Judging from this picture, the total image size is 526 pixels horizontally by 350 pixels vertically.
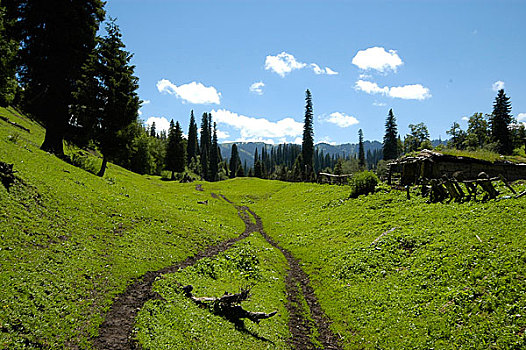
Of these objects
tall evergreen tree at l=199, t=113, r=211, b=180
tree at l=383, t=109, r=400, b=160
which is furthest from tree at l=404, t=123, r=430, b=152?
tall evergreen tree at l=199, t=113, r=211, b=180

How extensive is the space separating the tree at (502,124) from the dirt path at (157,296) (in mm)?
87602

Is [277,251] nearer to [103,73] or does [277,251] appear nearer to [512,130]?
[103,73]

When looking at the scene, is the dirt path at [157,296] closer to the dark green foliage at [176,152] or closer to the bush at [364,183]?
the bush at [364,183]

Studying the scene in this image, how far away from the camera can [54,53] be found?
3406 centimetres

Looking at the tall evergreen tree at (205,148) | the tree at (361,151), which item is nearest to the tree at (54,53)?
the tall evergreen tree at (205,148)

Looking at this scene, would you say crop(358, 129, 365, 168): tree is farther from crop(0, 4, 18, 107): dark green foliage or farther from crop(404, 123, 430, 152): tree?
crop(0, 4, 18, 107): dark green foliage

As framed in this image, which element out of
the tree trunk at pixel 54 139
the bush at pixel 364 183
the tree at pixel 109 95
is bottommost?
the bush at pixel 364 183

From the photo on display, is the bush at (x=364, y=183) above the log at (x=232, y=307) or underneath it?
above

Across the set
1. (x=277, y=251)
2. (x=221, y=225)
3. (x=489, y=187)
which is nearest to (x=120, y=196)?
(x=221, y=225)

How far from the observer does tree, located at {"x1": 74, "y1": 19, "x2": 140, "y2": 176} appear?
3578 centimetres

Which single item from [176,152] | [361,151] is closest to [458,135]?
[361,151]

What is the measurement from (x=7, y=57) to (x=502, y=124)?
106081mm

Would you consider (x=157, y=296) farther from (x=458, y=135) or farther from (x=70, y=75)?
(x=458, y=135)

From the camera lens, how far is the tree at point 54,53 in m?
32.9
